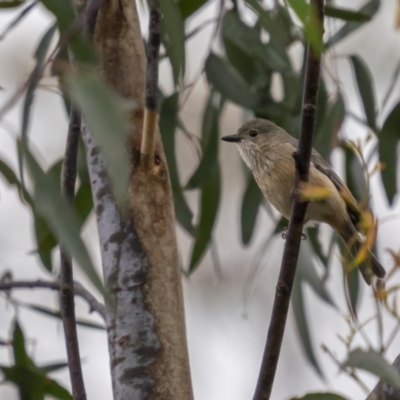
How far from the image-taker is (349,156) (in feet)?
11.2

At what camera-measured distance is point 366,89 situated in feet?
10.5

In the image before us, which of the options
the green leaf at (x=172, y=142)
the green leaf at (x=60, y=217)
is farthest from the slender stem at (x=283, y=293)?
the green leaf at (x=172, y=142)

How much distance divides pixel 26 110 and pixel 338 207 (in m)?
1.42

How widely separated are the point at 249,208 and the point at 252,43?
26.9 inches

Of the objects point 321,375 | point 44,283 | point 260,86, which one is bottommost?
point 321,375

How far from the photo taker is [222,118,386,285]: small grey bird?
3111 millimetres

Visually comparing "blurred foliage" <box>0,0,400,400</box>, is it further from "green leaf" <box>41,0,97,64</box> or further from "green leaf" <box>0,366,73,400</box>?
"green leaf" <box>41,0,97,64</box>

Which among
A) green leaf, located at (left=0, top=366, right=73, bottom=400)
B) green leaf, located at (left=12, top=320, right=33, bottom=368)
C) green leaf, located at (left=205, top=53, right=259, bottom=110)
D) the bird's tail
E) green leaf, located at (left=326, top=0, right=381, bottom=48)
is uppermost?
green leaf, located at (left=326, top=0, right=381, bottom=48)

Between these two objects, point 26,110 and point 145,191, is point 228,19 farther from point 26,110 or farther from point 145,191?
point 26,110

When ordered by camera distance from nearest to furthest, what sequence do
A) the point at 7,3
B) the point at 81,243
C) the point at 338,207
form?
1. the point at 81,243
2. the point at 7,3
3. the point at 338,207

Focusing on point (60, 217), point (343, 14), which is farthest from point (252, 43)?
point (60, 217)

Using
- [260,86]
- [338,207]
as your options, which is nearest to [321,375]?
[338,207]

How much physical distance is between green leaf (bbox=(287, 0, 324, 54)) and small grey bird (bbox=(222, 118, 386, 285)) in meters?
1.42

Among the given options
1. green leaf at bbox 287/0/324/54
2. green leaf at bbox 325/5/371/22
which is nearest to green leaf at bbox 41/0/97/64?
A: green leaf at bbox 287/0/324/54
